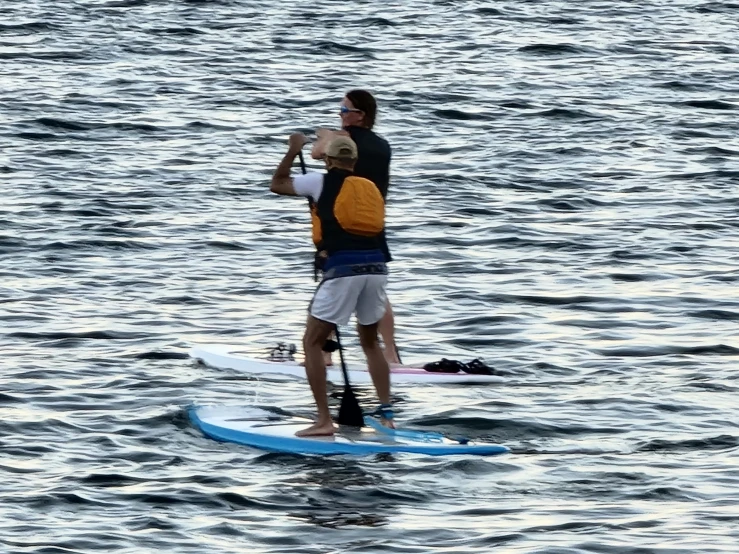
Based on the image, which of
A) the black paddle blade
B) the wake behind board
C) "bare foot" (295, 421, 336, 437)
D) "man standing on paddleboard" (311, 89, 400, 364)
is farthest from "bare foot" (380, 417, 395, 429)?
the wake behind board

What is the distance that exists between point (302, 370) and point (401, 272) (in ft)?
12.2

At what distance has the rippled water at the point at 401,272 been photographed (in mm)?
9828

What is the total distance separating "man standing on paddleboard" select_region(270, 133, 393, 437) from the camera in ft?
35.1

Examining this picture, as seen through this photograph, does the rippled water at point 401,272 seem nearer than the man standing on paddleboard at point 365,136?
Yes

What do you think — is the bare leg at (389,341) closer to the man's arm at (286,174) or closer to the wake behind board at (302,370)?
the wake behind board at (302,370)

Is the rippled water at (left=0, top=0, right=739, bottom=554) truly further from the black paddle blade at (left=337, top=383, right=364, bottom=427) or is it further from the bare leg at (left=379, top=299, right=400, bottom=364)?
the black paddle blade at (left=337, top=383, right=364, bottom=427)

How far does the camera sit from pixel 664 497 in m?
9.93

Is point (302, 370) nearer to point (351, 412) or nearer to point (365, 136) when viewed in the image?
point (351, 412)

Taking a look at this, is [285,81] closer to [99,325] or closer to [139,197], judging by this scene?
[139,197]

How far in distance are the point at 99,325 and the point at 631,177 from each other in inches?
344

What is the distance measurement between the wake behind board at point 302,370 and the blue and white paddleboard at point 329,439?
1.50 metres

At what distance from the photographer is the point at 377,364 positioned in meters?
11.2

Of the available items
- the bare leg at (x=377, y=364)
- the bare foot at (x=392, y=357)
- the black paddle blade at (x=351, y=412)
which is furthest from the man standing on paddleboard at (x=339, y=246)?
the bare foot at (x=392, y=357)

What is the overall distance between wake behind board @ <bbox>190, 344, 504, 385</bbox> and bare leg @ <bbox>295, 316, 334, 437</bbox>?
1.79 meters
